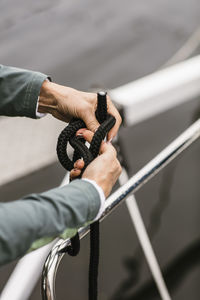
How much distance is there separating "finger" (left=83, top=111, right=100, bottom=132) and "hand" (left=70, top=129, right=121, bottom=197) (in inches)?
1.9

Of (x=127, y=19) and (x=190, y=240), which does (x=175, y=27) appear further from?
(x=190, y=240)

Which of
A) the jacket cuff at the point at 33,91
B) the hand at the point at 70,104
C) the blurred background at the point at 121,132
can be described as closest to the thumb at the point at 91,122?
the hand at the point at 70,104

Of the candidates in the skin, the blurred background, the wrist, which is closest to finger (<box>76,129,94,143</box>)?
the skin

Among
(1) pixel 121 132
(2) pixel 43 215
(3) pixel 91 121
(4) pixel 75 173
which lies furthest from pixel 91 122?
(1) pixel 121 132

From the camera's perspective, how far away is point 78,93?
0.70 metres

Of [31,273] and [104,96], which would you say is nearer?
[104,96]

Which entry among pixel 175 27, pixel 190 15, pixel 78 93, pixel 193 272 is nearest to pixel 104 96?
pixel 78 93

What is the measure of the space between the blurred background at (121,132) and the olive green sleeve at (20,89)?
1.45 feet

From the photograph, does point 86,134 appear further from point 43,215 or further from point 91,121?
point 43,215

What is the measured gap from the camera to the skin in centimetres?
55

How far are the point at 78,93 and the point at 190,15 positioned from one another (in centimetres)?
230

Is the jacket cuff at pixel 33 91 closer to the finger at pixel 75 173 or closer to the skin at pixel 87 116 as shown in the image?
the skin at pixel 87 116

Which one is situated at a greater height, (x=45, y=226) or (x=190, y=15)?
(x=45, y=226)

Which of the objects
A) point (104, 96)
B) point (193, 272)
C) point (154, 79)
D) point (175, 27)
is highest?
point (104, 96)
